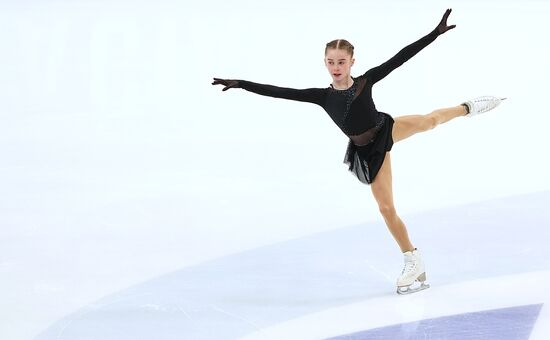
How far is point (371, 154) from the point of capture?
495cm

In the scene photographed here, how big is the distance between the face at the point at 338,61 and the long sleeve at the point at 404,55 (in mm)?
129

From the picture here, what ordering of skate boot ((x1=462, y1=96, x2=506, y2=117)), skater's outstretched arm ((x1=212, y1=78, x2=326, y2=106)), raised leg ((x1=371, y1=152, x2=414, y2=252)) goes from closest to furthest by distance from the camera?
skater's outstretched arm ((x1=212, y1=78, x2=326, y2=106)) < raised leg ((x1=371, y1=152, x2=414, y2=252)) < skate boot ((x1=462, y1=96, x2=506, y2=117))

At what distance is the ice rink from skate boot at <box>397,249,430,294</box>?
57 mm

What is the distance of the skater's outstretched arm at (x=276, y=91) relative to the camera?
4812mm

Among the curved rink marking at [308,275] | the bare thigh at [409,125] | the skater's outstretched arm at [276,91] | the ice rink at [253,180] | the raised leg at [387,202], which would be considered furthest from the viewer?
the bare thigh at [409,125]

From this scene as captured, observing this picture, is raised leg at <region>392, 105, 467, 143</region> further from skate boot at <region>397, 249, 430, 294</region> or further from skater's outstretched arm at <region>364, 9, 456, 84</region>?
skate boot at <region>397, 249, 430, 294</region>

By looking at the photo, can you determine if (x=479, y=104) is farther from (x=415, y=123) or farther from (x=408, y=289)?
(x=408, y=289)

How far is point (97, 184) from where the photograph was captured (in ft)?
21.3

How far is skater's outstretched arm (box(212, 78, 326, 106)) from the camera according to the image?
481 cm

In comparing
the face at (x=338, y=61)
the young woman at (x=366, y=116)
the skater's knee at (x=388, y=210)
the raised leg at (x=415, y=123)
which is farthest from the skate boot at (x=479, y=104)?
the face at (x=338, y=61)

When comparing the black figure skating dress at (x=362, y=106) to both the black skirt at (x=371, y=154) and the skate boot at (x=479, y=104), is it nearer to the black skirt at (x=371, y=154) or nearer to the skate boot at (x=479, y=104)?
the black skirt at (x=371, y=154)

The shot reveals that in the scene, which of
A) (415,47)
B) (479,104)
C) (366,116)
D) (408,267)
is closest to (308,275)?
(408,267)

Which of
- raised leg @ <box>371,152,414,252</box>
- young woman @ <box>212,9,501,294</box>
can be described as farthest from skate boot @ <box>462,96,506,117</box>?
raised leg @ <box>371,152,414,252</box>

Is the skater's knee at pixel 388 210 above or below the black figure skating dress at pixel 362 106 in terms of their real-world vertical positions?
below
